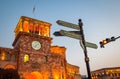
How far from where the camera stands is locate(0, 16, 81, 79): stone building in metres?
39.2

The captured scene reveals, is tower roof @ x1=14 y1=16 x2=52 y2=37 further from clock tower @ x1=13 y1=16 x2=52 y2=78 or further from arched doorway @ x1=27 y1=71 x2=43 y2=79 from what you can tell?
arched doorway @ x1=27 y1=71 x2=43 y2=79

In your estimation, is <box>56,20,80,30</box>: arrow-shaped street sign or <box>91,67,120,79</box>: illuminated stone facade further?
<box>91,67,120,79</box>: illuminated stone facade

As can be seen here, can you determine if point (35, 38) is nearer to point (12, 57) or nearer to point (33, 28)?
point (33, 28)

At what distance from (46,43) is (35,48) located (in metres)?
3.93

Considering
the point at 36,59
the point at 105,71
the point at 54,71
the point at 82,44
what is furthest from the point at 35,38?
the point at 105,71

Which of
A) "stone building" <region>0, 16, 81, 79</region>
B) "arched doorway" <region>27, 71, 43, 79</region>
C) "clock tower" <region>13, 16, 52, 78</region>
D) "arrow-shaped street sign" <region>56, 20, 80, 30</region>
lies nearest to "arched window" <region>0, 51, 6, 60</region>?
"stone building" <region>0, 16, 81, 79</region>

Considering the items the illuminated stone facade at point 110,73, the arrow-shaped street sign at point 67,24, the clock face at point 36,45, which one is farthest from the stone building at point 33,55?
the illuminated stone facade at point 110,73

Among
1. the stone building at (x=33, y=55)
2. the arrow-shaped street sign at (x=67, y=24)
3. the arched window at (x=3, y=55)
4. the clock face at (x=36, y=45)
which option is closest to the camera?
the arrow-shaped street sign at (x=67, y=24)

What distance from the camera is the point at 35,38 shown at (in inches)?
1737

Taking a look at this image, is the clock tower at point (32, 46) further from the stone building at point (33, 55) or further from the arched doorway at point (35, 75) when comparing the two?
the arched doorway at point (35, 75)

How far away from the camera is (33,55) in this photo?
137 feet

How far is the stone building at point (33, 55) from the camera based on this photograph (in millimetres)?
39188

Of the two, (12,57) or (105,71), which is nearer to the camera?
(12,57)

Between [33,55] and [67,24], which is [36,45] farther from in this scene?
[67,24]
